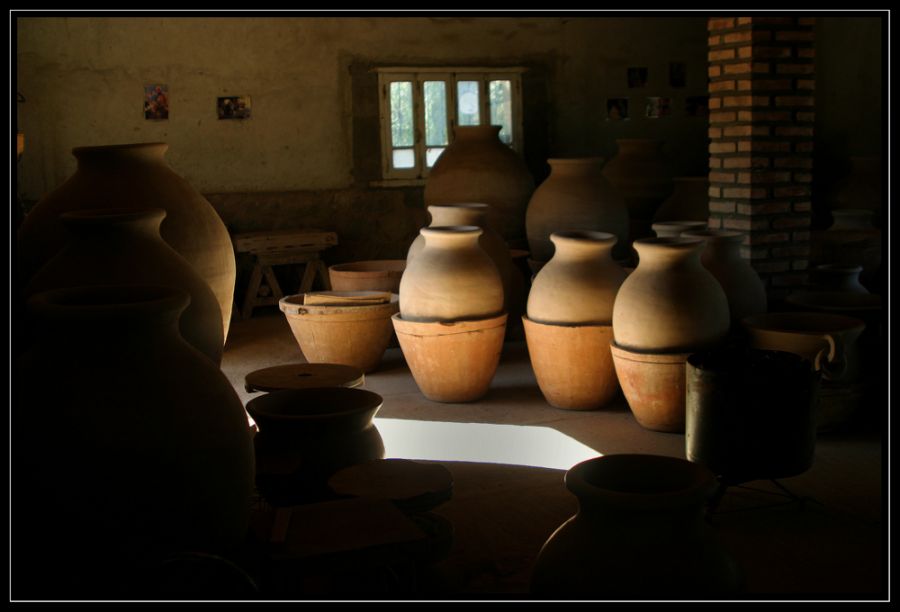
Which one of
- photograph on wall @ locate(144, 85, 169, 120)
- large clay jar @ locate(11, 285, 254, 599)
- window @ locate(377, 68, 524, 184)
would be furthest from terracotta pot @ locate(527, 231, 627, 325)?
photograph on wall @ locate(144, 85, 169, 120)

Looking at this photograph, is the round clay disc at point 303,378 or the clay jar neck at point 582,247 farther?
the clay jar neck at point 582,247

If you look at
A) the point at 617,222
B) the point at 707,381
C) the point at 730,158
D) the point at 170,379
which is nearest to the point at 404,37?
the point at 617,222

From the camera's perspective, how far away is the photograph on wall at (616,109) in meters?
11.0

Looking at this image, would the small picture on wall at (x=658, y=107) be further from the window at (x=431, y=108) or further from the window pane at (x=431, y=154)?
the window pane at (x=431, y=154)

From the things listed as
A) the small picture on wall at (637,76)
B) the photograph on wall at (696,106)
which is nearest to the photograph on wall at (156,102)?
the small picture on wall at (637,76)

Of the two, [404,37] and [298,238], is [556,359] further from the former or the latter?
[404,37]

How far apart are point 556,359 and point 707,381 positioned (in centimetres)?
162

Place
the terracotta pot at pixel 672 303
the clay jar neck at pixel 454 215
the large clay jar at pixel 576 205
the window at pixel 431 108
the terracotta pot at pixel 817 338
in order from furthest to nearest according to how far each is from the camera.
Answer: the window at pixel 431 108
the large clay jar at pixel 576 205
the clay jar neck at pixel 454 215
the terracotta pot at pixel 672 303
the terracotta pot at pixel 817 338

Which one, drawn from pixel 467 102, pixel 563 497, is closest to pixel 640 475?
pixel 563 497

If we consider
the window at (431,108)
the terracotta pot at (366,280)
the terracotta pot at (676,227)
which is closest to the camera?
the terracotta pot at (676,227)

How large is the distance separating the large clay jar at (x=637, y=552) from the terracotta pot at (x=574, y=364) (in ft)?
9.81

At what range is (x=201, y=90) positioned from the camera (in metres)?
9.70

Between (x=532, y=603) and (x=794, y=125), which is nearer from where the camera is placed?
(x=532, y=603)

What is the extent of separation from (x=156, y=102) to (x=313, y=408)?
610 centimetres
